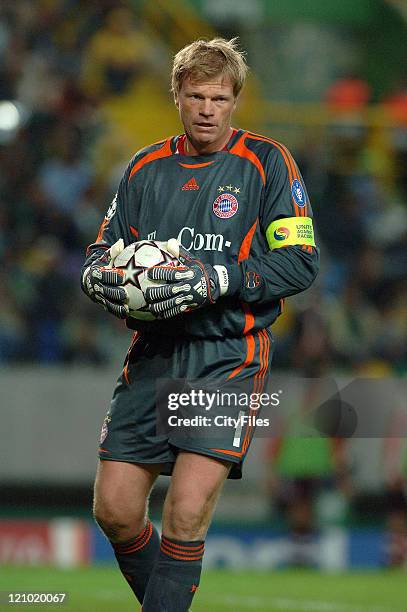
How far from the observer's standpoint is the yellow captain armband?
4.09m

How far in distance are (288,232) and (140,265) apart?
0.58 m

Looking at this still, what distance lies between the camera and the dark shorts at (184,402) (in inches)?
157

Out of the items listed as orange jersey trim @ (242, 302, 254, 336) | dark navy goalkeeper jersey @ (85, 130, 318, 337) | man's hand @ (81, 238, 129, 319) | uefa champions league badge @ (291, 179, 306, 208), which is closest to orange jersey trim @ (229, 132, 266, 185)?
dark navy goalkeeper jersey @ (85, 130, 318, 337)

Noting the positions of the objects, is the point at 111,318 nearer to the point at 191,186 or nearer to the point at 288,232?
the point at 191,186

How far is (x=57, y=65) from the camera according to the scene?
35.5 feet

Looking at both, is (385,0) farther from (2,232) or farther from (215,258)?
(215,258)

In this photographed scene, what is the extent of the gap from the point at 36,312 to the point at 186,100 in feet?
18.0

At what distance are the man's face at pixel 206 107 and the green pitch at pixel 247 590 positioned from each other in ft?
8.41

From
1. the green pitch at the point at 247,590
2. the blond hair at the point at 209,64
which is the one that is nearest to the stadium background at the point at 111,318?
the green pitch at the point at 247,590

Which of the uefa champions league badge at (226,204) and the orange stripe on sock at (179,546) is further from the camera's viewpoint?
the uefa champions league badge at (226,204)

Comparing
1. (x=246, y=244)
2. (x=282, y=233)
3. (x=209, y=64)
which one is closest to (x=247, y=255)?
(x=246, y=244)

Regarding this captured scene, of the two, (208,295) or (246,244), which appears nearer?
(208,295)

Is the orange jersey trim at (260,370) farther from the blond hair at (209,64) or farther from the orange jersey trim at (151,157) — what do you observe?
the blond hair at (209,64)

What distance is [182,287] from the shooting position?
3.82 metres
